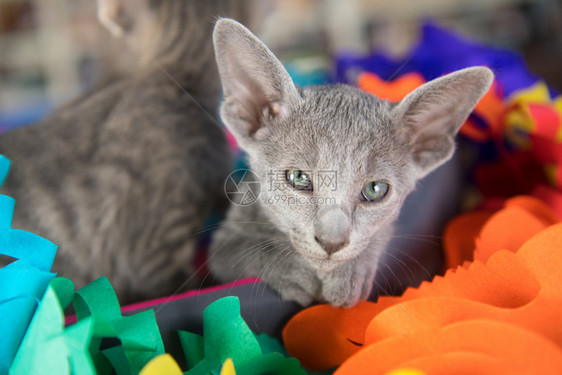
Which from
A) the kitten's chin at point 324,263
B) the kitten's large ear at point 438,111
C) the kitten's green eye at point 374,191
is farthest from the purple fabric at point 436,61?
the kitten's chin at point 324,263

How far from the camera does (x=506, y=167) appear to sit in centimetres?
113

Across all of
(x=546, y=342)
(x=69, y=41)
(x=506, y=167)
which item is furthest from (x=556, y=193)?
(x=69, y=41)

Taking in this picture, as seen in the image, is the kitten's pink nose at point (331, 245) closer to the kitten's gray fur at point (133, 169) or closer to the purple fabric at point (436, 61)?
the kitten's gray fur at point (133, 169)

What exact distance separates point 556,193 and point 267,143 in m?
0.72

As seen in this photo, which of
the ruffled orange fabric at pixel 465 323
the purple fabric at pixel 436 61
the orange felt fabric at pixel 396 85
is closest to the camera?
the ruffled orange fabric at pixel 465 323

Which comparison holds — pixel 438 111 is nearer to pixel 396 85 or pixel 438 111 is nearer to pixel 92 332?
pixel 396 85

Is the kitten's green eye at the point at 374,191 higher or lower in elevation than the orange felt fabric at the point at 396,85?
lower

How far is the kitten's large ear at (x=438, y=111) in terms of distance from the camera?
2.08ft

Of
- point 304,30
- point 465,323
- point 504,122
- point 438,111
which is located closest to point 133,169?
point 438,111

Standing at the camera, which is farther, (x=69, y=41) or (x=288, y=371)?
(x=69, y=41)

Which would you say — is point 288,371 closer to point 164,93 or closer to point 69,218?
point 69,218

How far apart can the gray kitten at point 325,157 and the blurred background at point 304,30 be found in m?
2.34

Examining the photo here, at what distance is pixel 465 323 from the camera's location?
0.49m

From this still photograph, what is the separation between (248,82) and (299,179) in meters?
0.20
